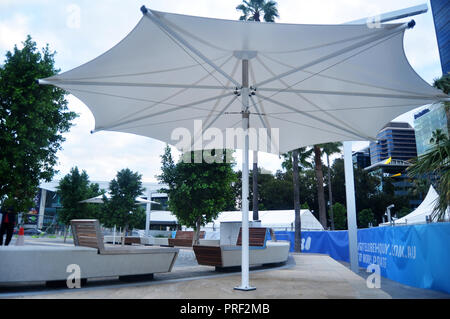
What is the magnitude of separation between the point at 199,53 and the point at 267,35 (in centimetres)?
104

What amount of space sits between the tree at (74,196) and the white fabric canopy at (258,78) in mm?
19414

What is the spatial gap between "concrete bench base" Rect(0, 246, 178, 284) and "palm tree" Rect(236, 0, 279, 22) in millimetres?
20707

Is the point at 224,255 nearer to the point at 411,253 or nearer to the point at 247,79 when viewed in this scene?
the point at 247,79

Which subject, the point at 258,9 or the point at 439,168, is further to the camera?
the point at 258,9

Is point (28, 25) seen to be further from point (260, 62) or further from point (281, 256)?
point (281, 256)

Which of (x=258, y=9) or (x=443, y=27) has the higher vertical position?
(x=443, y=27)

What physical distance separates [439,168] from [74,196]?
82.6 feet

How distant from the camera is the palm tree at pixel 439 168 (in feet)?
17.6

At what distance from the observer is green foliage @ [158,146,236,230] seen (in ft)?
48.6

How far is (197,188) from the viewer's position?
14.8 m

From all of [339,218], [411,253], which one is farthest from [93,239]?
[339,218]

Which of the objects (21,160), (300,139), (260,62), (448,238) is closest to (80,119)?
(21,160)
